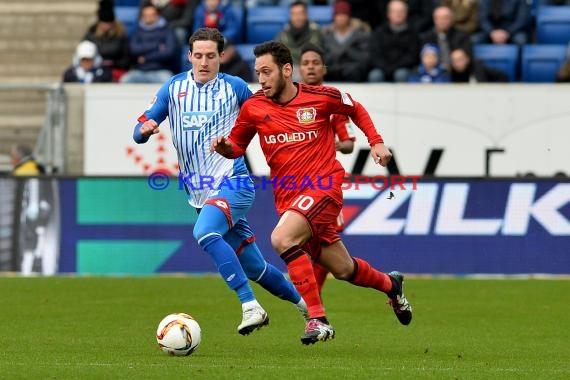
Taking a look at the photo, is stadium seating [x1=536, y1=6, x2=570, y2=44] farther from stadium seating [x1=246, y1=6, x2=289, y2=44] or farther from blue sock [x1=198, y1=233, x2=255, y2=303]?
blue sock [x1=198, y1=233, x2=255, y2=303]

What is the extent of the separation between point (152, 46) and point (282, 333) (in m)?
9.83

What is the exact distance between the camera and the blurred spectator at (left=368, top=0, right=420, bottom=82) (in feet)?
64.5

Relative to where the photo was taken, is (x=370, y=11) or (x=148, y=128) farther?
(x=370, y=11)

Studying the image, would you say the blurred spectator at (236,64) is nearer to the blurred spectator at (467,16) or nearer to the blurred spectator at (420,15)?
the blurred spectator at (420,15)

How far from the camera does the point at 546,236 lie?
56.2ft

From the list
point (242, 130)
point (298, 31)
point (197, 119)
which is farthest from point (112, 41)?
point (242, 130)

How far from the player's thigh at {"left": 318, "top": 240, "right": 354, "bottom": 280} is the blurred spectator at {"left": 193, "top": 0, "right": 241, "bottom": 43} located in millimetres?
10901

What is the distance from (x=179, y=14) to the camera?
21484 mm

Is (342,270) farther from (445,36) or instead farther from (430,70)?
(445,36)

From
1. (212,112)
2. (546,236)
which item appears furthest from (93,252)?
(212,112)

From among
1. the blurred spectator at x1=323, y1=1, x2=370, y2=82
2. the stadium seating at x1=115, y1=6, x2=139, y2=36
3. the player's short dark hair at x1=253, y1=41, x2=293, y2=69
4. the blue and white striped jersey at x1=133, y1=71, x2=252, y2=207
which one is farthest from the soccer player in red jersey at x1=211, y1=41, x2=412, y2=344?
the stadium seating at x1=115, y1=6, x2=139, y2=36

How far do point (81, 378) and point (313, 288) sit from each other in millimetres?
2184

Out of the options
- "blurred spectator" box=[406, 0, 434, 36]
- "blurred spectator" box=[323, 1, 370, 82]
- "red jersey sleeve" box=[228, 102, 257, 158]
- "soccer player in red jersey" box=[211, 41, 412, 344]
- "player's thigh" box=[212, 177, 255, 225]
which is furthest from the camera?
"blurred spectator" box=[406, 0, 434, 36]

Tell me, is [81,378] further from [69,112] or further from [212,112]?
[69,112]
